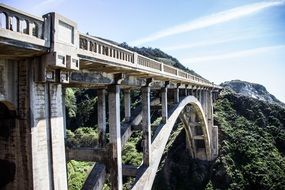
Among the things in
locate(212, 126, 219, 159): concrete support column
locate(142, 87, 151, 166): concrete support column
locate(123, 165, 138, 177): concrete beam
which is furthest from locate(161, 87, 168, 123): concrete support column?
locate(212, 126, 219, 159): concrete support column

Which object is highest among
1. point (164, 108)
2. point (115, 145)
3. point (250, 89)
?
point (250, 89)

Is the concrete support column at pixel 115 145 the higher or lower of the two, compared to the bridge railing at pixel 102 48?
lower

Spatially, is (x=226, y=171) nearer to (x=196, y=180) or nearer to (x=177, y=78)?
(x=196, y=180)

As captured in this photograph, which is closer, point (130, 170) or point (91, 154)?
point (91, 154)

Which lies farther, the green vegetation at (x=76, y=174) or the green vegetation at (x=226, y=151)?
the green vegetation at (x=226, y=151)

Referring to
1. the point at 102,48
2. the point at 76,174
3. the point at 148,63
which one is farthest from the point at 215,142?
the point at 102,48

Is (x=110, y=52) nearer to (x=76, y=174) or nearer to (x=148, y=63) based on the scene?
(x=148, y=63)

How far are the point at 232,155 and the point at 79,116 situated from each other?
81.8ft

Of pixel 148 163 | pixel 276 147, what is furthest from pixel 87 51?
pixel 276 147

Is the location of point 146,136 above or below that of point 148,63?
below

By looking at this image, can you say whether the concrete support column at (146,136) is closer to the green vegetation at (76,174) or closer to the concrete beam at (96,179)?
the concrete beam at (96,179)

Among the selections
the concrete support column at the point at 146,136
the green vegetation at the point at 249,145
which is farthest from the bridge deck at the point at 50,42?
the green vegetation at the point at 249,145

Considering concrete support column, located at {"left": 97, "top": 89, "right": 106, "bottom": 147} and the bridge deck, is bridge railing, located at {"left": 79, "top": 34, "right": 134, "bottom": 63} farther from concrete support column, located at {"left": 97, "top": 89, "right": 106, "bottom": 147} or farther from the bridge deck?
concrete support column, located at {"left": 97, "top": 89, "right": 106, "bottom": 147}

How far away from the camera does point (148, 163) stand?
14.4 meters
